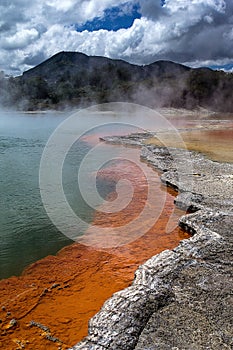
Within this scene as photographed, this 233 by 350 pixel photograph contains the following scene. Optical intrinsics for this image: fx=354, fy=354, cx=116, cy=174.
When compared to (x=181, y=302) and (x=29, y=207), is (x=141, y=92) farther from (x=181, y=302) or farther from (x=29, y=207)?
(x=181, y=302)

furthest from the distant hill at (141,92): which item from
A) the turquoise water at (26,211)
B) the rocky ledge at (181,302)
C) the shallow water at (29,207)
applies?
the rocky ledge at (181,302)

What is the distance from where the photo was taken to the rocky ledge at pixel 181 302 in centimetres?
308

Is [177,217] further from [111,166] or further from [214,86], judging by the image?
[214,86]

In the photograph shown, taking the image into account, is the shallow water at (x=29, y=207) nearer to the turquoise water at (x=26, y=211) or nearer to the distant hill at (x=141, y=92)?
the turquoise water at (x=26, y=211)

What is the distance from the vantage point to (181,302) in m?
3.57

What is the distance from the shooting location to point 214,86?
142 feet

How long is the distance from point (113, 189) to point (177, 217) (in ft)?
7.81

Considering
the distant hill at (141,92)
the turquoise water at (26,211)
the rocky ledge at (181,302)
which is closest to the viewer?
the rocky ledge at (181,302)

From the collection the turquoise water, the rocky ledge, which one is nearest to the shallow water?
the turquoise water

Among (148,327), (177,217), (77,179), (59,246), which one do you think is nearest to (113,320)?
(148,327)

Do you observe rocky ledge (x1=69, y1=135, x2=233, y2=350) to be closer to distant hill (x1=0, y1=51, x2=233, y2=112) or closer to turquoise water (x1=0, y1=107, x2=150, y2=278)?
turquoise water (x1=0, y1=107, x2=150, y2=278)

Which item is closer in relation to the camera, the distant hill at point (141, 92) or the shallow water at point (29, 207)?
the shallow water at point (29, 207)

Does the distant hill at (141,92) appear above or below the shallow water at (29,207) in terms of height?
above

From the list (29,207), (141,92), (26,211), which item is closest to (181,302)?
(26,211)
